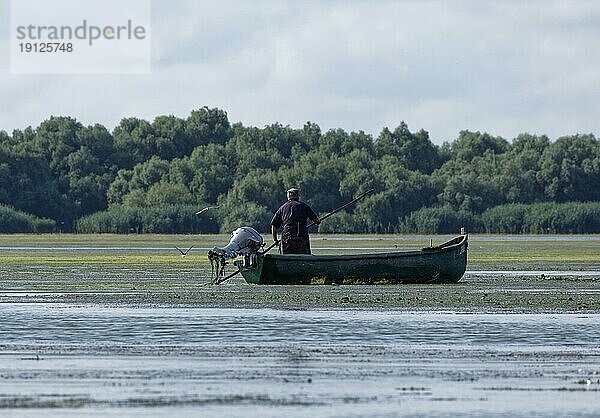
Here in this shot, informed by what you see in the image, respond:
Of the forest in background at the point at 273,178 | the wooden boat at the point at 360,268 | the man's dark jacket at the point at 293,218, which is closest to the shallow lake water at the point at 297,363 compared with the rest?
the wooden boat at the point at 360,268

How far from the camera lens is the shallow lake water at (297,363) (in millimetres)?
13461

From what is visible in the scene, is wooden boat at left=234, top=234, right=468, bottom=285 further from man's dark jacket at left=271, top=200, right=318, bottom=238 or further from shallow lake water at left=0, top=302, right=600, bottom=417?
shallow lake water at left=0, top=302, right=600, bottom=417

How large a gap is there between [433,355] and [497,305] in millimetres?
7047

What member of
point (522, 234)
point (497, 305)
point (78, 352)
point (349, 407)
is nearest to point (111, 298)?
point (497, 305)

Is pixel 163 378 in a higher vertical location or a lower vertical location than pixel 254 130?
lower

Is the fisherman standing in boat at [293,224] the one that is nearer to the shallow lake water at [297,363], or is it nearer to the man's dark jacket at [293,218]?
the man's dark jacket at [293,218]

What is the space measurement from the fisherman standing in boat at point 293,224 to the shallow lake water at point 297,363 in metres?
7.24

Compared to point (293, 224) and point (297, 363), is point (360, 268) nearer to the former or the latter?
point (293, 224)

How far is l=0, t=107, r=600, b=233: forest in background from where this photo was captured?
11244 cm

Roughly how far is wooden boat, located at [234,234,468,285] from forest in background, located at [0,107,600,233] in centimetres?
7558

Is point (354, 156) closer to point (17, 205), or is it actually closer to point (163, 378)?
point (17, 205)

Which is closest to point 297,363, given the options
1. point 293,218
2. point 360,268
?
point 293,218

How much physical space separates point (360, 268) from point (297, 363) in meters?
13.8

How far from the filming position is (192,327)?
66.0ft
